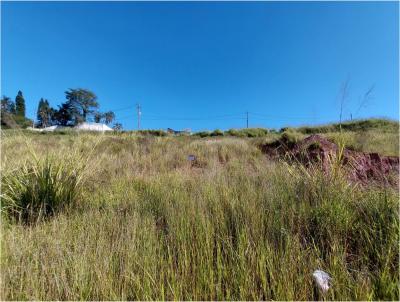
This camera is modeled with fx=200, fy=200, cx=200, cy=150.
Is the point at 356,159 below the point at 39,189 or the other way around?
the other way around

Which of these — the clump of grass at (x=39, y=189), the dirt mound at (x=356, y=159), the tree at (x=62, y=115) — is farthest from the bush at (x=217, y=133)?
the tree at (x=62, y=115)

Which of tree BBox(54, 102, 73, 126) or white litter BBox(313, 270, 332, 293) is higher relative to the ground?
tree BBox(54, 102, 73, 126)

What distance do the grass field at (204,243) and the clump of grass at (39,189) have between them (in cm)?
2

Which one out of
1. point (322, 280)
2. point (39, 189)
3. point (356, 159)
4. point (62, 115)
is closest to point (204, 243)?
point (322, 280)

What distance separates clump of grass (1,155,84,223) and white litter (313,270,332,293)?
2715 millimetres

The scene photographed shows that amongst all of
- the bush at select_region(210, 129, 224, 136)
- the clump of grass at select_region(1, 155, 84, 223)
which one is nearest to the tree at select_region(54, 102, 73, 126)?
the bush at select_region(210, 129, 224, 136)

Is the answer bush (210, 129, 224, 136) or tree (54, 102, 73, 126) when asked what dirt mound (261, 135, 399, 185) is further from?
tree (54, 102, 73, 126)

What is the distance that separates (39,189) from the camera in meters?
2.61

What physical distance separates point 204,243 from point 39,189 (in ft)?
7.61

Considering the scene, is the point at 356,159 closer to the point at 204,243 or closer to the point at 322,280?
the point at 322,280

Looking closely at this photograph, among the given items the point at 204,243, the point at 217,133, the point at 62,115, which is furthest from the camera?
the point at 62,115

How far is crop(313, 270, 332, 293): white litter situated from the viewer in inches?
50.4

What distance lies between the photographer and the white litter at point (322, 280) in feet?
4.20

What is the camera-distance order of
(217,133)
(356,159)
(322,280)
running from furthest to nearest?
(217,133) < (356,159) < (322,280)
